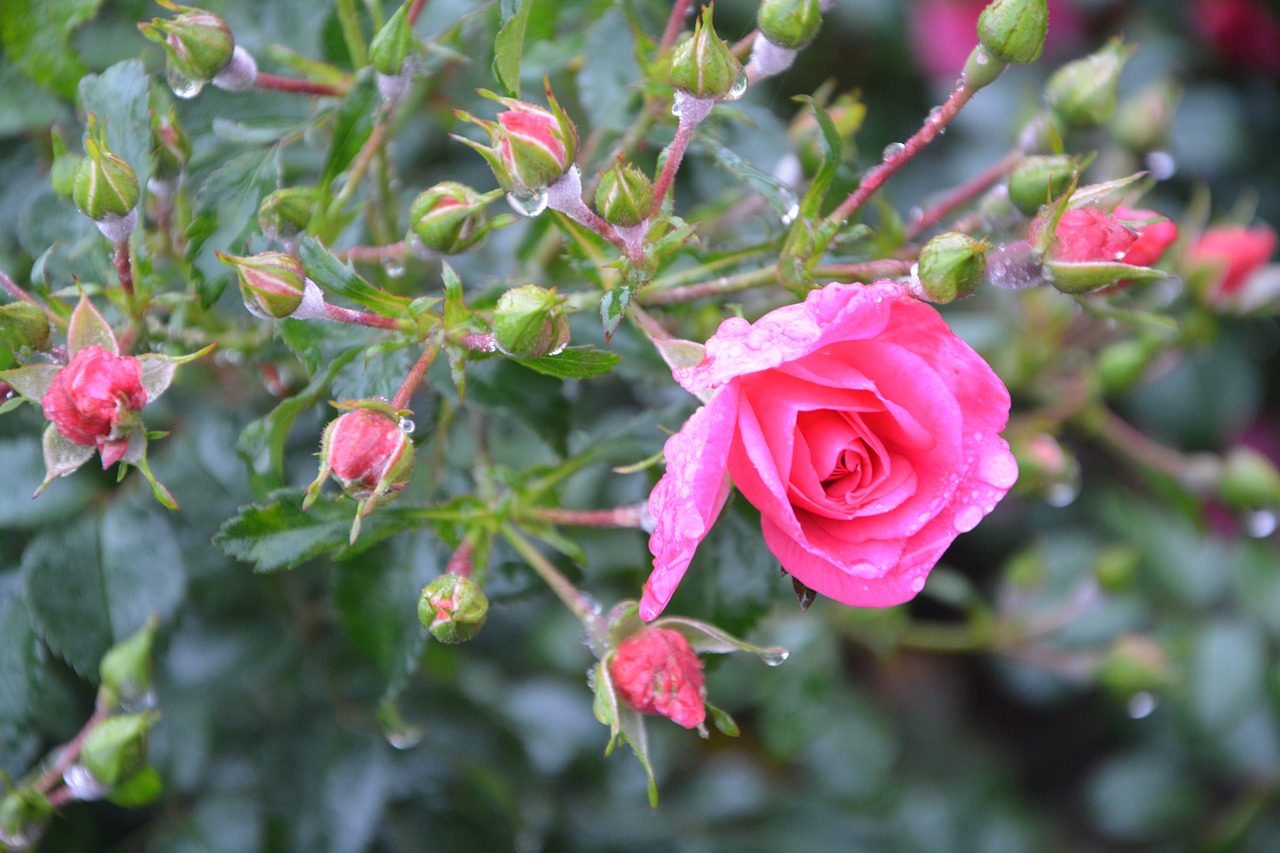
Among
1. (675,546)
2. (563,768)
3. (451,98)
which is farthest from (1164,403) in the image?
(675,546)

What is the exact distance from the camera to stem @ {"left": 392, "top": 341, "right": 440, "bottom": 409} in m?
0.79

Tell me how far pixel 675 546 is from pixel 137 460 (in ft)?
1.45

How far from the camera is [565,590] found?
91cm

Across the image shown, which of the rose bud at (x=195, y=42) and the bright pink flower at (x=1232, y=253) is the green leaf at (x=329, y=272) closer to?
the rose bud at (x=195, y=42)

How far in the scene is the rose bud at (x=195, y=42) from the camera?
0.90m

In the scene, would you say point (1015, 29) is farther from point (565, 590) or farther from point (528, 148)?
point (565, 590)

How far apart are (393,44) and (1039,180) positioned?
1.88 ft

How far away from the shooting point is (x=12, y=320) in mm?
824

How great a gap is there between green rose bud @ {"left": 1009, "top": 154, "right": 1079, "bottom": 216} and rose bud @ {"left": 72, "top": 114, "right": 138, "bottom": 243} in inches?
29.7

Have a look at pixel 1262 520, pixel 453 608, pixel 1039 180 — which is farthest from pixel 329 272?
pixel 1262 520

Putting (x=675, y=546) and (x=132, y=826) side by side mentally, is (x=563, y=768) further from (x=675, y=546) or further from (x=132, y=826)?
(x=675, y=546)

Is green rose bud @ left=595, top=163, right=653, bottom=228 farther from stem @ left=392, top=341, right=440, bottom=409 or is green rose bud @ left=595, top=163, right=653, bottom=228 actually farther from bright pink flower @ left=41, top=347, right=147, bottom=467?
bright pink flower @ left=41, top=347, right=147, bottom=467

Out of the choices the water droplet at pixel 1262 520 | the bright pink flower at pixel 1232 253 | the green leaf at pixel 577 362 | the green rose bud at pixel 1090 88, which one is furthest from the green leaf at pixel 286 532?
the water droplet at pixel 1262 520

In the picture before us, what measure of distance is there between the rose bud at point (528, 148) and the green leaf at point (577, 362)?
122 mm
